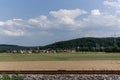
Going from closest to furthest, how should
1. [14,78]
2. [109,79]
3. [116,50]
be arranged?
[14,78], [109,79], [116,50]

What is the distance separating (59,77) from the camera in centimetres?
2473

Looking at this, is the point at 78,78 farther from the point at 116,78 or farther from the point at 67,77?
the point at 116,78

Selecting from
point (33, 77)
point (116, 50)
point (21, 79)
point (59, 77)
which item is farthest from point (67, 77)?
point (116, 50)

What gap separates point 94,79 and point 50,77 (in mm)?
3168

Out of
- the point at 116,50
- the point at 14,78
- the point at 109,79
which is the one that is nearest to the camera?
the point at 14,78

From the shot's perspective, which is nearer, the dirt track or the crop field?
the dirt track

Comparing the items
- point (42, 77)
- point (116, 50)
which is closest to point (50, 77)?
point (42, 77)

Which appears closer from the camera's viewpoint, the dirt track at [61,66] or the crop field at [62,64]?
the dirt track at [61,66]

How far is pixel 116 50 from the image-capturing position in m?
144

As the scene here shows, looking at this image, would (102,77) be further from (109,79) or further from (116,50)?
(116,50)

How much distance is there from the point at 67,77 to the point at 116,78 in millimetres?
3450

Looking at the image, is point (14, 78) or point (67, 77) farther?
point (67, 77)

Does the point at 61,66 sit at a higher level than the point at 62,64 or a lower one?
lower

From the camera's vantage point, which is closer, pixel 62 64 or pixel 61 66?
pixel 61 66
